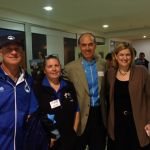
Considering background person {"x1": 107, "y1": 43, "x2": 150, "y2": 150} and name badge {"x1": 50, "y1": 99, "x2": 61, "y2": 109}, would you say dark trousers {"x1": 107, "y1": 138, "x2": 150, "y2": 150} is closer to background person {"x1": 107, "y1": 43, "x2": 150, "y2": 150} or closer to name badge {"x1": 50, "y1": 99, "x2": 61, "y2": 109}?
background person {"x1": 107, "y1": 43, "x2": 150, "y2": 150}

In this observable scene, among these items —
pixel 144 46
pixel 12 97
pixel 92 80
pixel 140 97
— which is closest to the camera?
pixel 12 97

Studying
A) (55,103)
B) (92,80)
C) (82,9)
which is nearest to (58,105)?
(55,103)

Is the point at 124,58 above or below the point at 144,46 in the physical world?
below

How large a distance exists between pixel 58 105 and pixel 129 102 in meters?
0.66

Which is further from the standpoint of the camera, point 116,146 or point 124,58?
point 116,146

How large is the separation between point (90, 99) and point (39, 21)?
17.4ft

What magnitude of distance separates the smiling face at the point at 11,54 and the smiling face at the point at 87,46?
3.09 feet

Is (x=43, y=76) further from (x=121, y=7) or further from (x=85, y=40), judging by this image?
(x=121, y=7)

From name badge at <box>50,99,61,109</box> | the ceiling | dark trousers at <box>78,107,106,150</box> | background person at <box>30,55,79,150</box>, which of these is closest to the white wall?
the ceiling

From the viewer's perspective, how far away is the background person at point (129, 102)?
216cm

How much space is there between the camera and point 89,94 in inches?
94.7

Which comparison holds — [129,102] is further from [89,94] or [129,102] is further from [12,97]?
[12,97]

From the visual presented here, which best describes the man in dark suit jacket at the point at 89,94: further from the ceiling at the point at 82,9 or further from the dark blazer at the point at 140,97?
the ceiling at the point at 82,9

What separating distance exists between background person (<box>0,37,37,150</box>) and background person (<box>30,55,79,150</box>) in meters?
0.42
